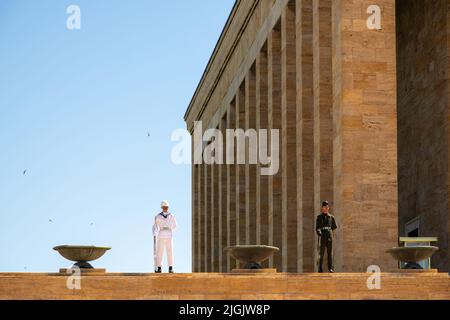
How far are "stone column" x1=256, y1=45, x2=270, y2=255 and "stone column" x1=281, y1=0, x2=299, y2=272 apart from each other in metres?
5.23

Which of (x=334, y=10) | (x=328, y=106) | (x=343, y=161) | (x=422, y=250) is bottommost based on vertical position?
(x=422, y=250)

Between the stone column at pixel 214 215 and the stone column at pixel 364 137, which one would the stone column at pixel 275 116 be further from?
the stone column at pixel 214 215

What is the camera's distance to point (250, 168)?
5125 centimetres

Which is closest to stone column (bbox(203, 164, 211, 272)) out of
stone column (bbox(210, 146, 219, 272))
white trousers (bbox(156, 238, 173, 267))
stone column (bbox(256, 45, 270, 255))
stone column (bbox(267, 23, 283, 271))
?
stone column (bbox(210, 146, 219, 272))

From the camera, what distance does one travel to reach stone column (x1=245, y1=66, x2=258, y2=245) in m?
50.8

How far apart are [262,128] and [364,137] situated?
1605cm

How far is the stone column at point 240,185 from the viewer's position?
2068 inches

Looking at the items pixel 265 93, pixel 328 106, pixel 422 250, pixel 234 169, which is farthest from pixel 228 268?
pixel 422 250

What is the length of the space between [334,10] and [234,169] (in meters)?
25.0

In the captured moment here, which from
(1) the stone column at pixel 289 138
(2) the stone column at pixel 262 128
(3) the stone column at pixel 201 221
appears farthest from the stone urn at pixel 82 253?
(3) the stone column at pixel 201 221

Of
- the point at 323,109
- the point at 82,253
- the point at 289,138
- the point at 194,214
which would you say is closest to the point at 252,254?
the point at 82,253
